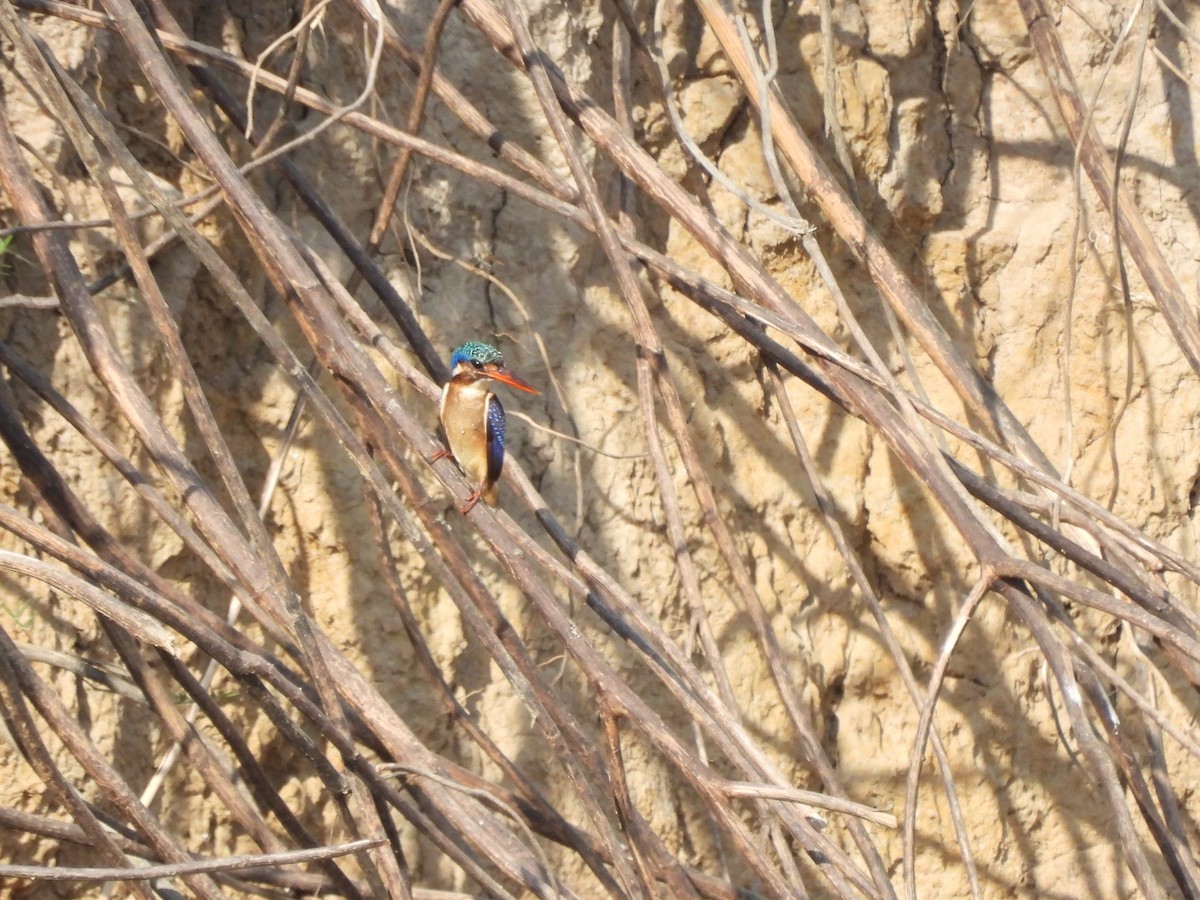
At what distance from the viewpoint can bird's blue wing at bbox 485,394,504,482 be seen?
7.03 ft

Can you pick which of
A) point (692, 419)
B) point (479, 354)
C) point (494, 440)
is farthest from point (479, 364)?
point (692, 419)

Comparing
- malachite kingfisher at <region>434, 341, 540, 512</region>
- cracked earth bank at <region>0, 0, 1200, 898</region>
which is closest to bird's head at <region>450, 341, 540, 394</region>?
malachite kingfisher at <region>434, 341, 540, 512</region>

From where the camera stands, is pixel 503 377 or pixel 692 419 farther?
pixel 692 419

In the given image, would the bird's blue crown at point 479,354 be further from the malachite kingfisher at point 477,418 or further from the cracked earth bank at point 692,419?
the cracked earth bank at point 692,419

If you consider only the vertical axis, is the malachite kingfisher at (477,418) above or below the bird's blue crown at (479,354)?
below

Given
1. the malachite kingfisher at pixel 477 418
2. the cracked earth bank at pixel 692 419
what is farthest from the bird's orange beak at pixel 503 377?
the cracked earth bank at pixel 692 419

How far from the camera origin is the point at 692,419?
2.83m

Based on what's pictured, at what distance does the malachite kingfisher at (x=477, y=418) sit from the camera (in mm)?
2148

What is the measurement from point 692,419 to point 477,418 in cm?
80

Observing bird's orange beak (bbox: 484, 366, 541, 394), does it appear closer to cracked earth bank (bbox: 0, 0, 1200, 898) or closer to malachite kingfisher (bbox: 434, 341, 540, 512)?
malachite kingfisher (bbox: 434, 341, 540, 512)

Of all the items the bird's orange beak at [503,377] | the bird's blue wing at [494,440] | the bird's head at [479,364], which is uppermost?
the bird's head at [479,364]

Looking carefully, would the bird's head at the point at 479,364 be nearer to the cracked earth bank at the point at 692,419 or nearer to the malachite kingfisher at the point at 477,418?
the malachite kingfisher at the point at 477,418

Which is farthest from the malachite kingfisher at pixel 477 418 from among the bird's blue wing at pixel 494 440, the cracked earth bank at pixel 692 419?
the cracked earth bank at pixel 692 419

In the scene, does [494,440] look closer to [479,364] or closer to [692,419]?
[479,364]
